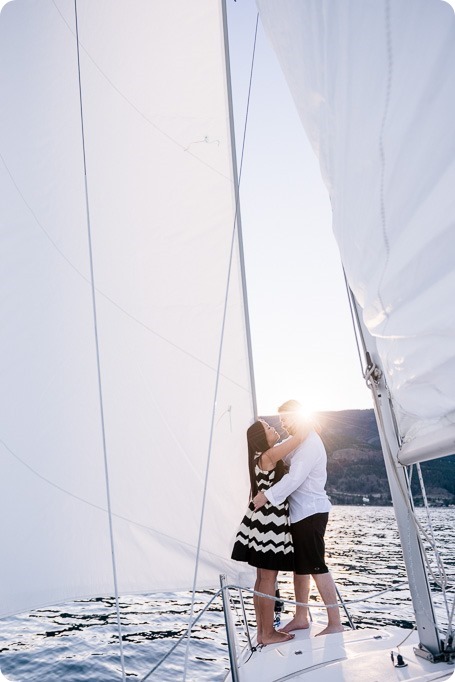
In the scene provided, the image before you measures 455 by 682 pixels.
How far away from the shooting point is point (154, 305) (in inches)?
112

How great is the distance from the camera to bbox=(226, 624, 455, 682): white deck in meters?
1.76

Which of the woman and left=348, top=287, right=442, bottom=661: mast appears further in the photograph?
the woman

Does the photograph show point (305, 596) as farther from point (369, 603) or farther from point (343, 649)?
point (369, 603)

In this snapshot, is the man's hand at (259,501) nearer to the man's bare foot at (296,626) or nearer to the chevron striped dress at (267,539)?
the chevron striped dress at (267,539)

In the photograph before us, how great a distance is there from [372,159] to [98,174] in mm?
2165

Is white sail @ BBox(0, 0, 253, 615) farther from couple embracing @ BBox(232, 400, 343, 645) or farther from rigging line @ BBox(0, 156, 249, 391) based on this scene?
couple embracing @ BBox(232, 400, 343, 645)

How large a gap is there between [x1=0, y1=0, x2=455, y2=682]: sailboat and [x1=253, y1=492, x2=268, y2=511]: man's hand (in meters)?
0.27

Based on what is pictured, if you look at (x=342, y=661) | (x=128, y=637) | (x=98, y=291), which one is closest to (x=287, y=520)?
(x=342, y=661)

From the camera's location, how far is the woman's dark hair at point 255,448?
8.59 feet

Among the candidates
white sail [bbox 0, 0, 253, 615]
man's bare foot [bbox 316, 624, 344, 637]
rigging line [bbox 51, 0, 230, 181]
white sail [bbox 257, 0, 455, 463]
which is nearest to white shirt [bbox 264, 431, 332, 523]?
white sail [bbox 0, 0, 253, 615]

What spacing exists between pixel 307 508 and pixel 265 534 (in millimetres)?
250

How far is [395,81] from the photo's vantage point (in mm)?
967

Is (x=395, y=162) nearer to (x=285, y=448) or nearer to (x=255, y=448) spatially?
(x=285, y=448)

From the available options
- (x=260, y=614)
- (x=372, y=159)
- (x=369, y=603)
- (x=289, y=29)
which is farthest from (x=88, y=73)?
(x=369, y=603)
